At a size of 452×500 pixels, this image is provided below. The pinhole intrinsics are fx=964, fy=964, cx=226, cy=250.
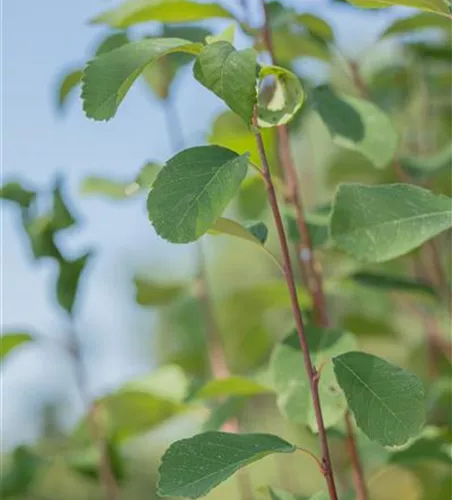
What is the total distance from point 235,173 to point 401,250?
0.64 ft

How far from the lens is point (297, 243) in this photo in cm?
111

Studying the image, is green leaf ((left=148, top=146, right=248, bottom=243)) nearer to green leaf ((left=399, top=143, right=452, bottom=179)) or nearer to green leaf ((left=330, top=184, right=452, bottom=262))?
green leaf ((left=330, top=184, right=452, bottom=262))

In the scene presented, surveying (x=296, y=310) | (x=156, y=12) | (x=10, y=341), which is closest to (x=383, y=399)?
(x=296, y=310)

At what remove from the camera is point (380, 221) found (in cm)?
82

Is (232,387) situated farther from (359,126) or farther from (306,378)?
(359,126)

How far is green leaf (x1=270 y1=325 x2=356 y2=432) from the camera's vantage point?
838 millimetres

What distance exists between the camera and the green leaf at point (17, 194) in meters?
1.09

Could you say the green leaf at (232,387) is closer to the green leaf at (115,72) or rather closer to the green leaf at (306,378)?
the green leaf at (306,378)

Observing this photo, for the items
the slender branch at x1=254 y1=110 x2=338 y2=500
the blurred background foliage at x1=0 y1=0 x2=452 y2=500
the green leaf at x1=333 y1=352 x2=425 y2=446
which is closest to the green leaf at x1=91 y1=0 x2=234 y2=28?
the blurred background foliage at x1=0 y1=0 x2=452 y2=500

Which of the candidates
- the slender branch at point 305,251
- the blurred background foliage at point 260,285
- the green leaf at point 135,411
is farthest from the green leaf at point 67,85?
the green leaf at point 135,411

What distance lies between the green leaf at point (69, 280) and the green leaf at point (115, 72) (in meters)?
0.46

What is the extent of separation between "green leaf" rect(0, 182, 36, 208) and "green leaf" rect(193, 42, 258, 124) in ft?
1.53

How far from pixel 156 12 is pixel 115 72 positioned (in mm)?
317

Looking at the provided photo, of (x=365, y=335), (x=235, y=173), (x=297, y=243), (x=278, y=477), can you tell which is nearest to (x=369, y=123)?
(x=297, y=243)
